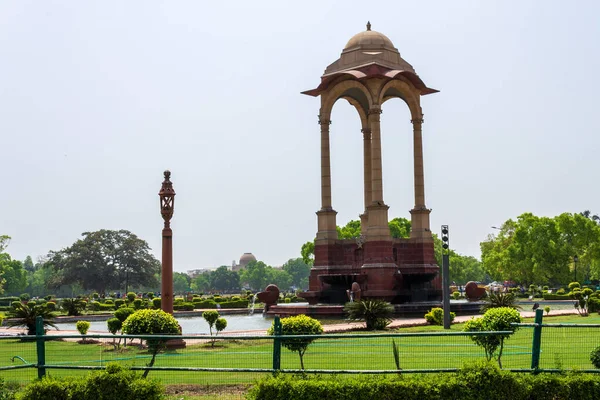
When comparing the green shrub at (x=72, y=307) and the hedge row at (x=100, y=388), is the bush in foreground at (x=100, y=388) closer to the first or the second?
the hedge row at (x=100, y=388)

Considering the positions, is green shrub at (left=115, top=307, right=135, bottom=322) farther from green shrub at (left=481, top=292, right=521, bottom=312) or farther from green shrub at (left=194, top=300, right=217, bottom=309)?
green shrub at (left=194, top=300, right=217, bottom=309)

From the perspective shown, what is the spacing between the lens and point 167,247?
20.9 m

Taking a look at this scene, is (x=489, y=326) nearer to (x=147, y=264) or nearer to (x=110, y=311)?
(x=110, y=311)

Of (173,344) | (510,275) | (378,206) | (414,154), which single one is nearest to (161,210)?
(173,344)

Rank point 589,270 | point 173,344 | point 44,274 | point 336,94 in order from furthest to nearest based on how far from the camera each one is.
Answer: point 44,274, point 589,270, point 336,94, point 173,344

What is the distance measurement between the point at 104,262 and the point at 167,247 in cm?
7742

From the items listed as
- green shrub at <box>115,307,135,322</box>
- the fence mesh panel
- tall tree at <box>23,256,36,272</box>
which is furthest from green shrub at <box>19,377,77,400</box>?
tall tree at <box>23,256,36,272</box>

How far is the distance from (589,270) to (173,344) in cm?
7310

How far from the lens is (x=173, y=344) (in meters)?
19.4

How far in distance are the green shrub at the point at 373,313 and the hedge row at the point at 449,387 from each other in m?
14.5

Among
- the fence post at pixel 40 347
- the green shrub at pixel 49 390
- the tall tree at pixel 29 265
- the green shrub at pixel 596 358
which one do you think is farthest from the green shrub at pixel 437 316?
the tall tree at pixel 29 265

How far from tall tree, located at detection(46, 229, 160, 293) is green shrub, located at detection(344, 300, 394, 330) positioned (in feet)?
245

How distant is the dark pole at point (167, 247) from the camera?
68.5ft

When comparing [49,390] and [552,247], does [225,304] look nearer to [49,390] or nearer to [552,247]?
[552,247]
